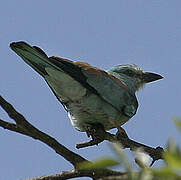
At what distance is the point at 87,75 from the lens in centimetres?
502

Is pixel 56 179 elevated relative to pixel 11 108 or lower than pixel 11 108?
lower

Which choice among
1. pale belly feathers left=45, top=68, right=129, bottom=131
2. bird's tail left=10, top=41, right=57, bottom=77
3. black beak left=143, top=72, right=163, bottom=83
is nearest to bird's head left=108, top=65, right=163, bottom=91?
black beak left=143, top=72, right=163, bottom=83

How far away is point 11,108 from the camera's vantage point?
239 cm

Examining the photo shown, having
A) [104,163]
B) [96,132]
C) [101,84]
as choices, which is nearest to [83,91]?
[101,84]

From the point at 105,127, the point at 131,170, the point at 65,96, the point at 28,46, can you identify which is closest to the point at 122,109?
the point at 105,127

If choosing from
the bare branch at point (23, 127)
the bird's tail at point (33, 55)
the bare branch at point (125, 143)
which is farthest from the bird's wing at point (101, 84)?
the bare branch at point (23, 127)

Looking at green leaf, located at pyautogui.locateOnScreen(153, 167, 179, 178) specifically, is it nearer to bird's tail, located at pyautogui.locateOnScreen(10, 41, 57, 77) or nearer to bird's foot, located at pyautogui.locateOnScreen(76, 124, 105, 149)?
bird's foot, located at pyautogui.locateOnScreen(76, 124, 105, 149)

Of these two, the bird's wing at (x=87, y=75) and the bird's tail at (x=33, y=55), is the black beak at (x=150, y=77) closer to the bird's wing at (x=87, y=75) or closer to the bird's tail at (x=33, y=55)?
the bird's wing at (x=87, y=75)

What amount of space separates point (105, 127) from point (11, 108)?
2.65 m

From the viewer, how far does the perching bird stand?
14.8 ft

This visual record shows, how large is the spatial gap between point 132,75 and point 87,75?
5.49 ft

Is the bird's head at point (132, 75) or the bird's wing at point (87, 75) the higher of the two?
the bird's head at point (132, 75)

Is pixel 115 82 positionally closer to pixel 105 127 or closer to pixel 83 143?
pixel 105 127

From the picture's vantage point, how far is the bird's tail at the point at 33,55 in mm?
4152
